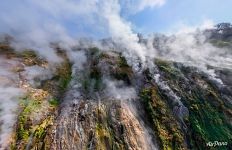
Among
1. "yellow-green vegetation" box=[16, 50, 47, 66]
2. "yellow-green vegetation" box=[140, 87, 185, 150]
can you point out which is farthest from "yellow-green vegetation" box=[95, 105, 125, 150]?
"yellow-green vegetation" box=[16, 50, 47, 66]

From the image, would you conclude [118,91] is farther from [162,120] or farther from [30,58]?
[30,58]

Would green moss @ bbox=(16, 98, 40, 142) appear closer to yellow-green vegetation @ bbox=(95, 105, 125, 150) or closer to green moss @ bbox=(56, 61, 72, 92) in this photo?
green moss @ bbox=(56, 61, 72, 92)

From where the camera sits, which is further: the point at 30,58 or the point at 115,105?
the point at 30,58

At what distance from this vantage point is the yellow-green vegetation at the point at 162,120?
36.3 meters

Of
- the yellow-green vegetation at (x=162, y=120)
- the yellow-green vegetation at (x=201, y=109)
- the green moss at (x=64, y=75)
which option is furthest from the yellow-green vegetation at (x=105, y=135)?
the green moss at (x=64, y=75)

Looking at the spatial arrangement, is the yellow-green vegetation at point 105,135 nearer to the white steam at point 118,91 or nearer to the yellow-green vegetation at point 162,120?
the white steam at point 118,91

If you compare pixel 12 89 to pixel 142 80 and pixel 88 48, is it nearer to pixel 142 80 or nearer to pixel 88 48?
pixel 142 80

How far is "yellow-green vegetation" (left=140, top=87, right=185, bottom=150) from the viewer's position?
36281mm

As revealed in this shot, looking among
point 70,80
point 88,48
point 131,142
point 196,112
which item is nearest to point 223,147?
point 196,112

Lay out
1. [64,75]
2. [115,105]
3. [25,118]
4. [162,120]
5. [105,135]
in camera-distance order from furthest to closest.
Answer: [64,75]
[115,105]
[162,120]
[25,118]
[105,135]

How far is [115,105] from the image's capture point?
40.2 m

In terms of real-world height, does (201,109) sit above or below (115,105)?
below

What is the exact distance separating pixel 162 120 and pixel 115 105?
6.50 m

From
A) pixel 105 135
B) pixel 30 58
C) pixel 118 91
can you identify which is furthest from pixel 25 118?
pixel 30 58
